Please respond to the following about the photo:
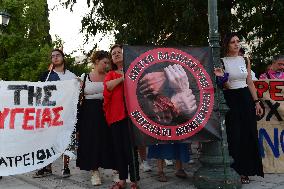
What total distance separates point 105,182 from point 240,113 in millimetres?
2034

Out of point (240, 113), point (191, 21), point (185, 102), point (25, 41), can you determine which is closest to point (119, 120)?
point (185, 102)

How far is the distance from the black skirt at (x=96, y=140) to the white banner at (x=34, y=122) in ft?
1.39

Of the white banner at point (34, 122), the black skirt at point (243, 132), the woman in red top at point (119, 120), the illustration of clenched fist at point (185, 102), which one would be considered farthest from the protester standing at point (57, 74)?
the black skirt at point (243, 132)

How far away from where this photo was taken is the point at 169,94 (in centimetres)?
473

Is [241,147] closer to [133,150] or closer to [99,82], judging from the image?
[133,150]

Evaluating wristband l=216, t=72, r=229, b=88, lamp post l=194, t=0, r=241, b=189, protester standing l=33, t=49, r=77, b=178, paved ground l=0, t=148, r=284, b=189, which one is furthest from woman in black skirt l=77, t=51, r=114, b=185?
wristband l=216, t=72, r=229, b=88

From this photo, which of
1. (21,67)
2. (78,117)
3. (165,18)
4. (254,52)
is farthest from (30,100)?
(21,67)

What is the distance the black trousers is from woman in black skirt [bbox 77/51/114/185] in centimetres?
41

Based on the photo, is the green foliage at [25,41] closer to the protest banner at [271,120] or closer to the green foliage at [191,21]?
the green foliage at [191,21]

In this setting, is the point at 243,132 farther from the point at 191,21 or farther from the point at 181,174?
the point at 191,21

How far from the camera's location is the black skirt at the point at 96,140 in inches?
214

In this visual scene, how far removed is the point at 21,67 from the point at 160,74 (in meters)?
18.2

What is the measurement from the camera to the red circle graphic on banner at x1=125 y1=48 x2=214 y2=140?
183 inches

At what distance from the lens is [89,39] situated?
9867 mm
